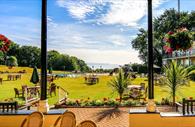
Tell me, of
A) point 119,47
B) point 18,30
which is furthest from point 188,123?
point 18,30

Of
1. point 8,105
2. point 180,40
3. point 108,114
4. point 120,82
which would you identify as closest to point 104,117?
point 108,114

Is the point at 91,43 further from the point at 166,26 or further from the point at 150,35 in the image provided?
the point at 166,26

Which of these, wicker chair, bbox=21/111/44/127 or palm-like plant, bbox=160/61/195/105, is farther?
palm-like plant, bbox=160/61/195/105

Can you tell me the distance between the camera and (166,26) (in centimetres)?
2867

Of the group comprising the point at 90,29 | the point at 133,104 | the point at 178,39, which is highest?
the point at 90,29

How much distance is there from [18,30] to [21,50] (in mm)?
7058

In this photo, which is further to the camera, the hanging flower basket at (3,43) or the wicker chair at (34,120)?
the hanging flower basket at (3,43)

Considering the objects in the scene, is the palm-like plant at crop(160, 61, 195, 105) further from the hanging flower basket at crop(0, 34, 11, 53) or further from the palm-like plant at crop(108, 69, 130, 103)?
the hanging flower basket at crop(0, 34, 11, 53)

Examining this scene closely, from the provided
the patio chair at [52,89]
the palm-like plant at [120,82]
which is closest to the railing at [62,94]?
the patio chair at [52,89]

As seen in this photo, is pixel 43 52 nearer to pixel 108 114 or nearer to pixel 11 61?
pixel 108 114

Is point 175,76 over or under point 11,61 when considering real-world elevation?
under

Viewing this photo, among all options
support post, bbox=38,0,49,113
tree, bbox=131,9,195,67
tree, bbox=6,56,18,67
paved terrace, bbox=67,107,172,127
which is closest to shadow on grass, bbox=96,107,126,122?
paved terrace, bbox=67,107,172,127

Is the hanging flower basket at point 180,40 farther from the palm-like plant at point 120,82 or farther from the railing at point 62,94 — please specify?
the railing at point 62,94

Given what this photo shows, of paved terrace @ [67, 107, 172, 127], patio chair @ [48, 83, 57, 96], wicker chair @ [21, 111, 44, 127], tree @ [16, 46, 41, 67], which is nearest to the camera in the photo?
wicker chair @ [21, 111, 44, 127]
